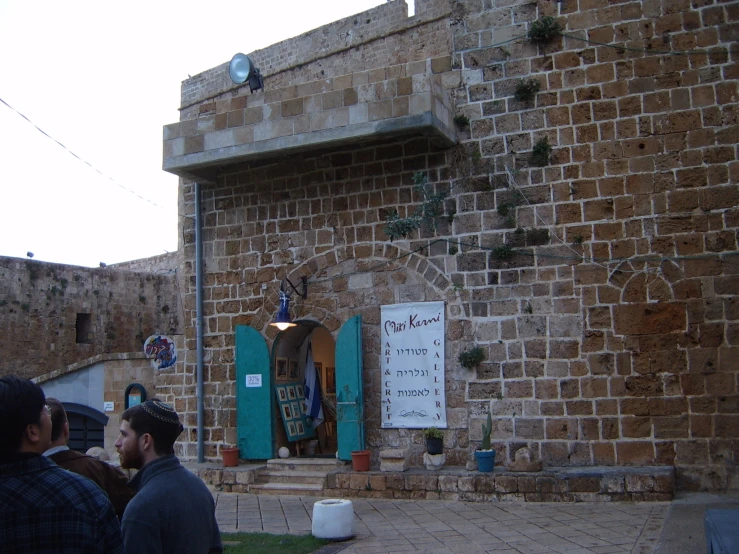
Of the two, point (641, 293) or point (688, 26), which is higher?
point (688, 26)

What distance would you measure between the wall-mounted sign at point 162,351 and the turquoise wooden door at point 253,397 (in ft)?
6.01

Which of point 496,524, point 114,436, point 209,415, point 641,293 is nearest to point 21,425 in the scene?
point 496,524

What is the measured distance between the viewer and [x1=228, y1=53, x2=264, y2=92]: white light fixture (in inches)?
395

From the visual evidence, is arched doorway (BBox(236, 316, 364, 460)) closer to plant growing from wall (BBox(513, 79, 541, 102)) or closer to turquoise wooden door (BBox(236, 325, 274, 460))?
turquoise wooden door (BBox(236, 325, 274, 460))

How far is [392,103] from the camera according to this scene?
27.9 feet

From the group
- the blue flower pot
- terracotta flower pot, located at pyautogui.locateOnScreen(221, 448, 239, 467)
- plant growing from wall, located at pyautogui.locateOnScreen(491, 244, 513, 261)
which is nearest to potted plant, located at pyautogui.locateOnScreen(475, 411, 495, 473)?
the blue flower pot

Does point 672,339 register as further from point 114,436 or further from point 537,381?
point 114,436

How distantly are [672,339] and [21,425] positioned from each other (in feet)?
23.8

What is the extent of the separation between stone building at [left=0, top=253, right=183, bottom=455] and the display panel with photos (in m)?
4.44

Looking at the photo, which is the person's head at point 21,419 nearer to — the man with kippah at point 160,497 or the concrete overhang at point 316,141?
the man with kippah at point 160,497

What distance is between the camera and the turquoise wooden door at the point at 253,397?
968 centimetres

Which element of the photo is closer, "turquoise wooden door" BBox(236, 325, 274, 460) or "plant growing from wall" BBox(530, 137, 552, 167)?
"plant growing from wall" BBox(530, 137, 552, 167)

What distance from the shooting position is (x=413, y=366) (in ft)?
29.5

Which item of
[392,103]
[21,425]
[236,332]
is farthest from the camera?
[236,332]
